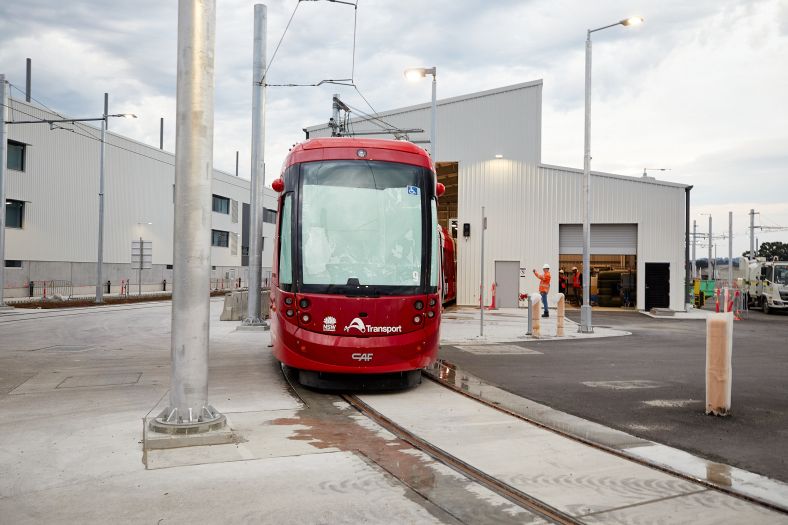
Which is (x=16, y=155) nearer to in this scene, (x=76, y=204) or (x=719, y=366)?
(x=76, y=204)

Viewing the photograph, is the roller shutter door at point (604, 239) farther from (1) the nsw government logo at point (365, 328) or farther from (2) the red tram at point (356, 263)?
(1) the nsw government logo at point (365, 328)

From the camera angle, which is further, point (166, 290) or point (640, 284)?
point (166, 290)

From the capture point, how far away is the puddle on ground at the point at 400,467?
4664 millimetres

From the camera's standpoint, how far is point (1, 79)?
83.3 ft

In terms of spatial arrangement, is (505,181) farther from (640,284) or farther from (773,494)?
(773,494)

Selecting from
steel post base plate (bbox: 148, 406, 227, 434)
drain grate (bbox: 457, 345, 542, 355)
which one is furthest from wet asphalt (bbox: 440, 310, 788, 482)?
steel post base plate (bbox: 148, 406, 227, 434)

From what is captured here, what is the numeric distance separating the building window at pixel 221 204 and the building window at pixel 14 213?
25517 millimetres

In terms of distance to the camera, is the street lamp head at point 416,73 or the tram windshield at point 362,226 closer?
the tram windshield at point 362,226

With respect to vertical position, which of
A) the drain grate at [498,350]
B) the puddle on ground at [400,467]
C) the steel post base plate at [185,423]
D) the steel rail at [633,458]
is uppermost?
the steel post base plate at [185,423]

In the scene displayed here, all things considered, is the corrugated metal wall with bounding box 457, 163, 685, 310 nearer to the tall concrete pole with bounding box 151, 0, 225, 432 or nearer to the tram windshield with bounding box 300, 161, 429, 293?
the tram windshield with bounding box 300, 161, 429, 293

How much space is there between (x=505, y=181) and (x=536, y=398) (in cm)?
2512

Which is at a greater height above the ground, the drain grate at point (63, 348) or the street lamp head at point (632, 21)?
the street lamp head at point (632, 21)

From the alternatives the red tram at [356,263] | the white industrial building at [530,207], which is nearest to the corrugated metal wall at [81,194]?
the white industrial building at [530,207]

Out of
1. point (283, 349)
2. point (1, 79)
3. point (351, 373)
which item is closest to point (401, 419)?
point (351, 373)
